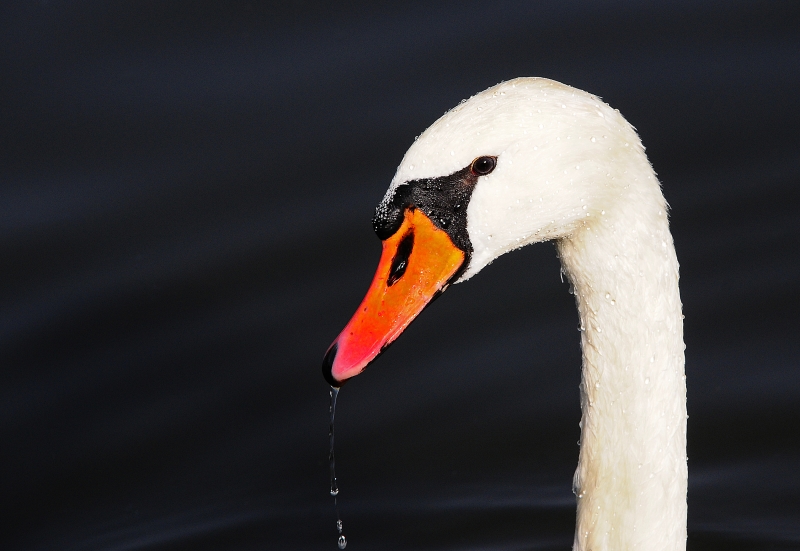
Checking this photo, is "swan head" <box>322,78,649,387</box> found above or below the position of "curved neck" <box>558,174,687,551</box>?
above

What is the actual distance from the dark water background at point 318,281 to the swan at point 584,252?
7.28ft

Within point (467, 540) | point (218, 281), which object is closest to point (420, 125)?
point (218, 281)

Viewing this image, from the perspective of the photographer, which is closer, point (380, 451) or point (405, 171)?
point (405, 171)

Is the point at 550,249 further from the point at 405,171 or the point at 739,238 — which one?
the point at 405,171

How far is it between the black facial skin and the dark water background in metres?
2.97

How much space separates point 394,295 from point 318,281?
3093mm

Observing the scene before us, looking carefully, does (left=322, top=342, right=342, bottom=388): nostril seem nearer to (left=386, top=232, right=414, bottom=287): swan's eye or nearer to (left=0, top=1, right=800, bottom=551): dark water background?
(left=386, top=232, right=414, bottom=287): swan's eye

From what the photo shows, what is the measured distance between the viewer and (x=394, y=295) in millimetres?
4305

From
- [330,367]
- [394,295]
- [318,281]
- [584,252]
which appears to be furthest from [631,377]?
[318,281]

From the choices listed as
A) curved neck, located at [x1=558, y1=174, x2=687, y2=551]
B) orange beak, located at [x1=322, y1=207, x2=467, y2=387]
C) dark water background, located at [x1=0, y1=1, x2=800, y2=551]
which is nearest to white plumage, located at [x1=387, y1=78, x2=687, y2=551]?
curved neck, located at [x1=558, y1=174, x2=687, y2=551]

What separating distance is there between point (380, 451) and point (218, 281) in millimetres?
1491

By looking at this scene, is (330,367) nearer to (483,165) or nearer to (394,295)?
(394,295)

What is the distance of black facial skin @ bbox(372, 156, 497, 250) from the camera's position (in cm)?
402

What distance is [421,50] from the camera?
8.08m
